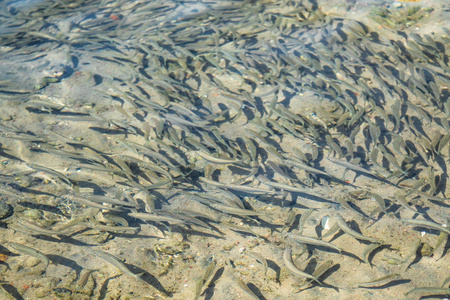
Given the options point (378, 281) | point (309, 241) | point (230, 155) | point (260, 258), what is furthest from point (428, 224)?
point (230, 155)

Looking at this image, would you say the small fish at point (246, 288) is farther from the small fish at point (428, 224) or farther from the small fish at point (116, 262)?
the small fish at point (428, 224)

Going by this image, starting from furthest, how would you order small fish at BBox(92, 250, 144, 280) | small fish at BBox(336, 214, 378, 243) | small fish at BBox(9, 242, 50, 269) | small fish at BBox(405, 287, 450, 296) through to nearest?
small fish at BBox(336, 214, 378, 243) < small fish at BBox(9, 242, 50, 269) < small fish at BBox(92, 250, 144, 280) < small fish at BBox(405, 287, 450, 296)

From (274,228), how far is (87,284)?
6.81 ft

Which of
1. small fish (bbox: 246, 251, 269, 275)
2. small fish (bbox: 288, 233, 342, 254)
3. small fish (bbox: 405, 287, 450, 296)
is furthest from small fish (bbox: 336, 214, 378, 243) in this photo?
small fish (bbox: 246, 251, 269, 275)

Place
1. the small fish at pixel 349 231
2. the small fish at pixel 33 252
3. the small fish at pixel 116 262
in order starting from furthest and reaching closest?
the small fish at pixel 349 231 → the small fish at pixel 33 252 → the small fish at pixel 116 262

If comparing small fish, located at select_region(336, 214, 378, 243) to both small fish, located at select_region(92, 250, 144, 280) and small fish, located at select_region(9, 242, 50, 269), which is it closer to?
small fish, located at select_region(92, 250, 144, 280)

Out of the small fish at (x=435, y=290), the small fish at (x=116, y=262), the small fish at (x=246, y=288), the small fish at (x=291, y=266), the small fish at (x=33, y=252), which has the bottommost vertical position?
the small fish at (x=435, y=290)

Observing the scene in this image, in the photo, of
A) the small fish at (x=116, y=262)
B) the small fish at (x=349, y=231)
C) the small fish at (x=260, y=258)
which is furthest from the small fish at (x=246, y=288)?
the small fish at (x=349, y=231)

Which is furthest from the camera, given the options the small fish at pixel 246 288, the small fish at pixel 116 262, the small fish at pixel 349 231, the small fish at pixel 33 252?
the small fish at pixel 349 231

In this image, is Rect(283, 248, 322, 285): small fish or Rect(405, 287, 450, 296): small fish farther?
Rect(283, 248, 322, 285): small fish

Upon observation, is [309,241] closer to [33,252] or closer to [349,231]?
[349,231]

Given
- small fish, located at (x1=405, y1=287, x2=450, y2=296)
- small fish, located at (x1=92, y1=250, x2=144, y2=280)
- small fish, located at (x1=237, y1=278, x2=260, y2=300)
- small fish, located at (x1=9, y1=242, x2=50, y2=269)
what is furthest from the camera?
small fish, located at (x1=9, y1=242, x2=50, y2=269)

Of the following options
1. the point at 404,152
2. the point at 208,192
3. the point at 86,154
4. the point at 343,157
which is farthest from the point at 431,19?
the point at 86,154

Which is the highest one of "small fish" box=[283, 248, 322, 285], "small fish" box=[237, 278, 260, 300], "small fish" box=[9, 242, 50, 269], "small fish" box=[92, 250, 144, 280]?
"small fish" box=[9, 242, 50, 269]
